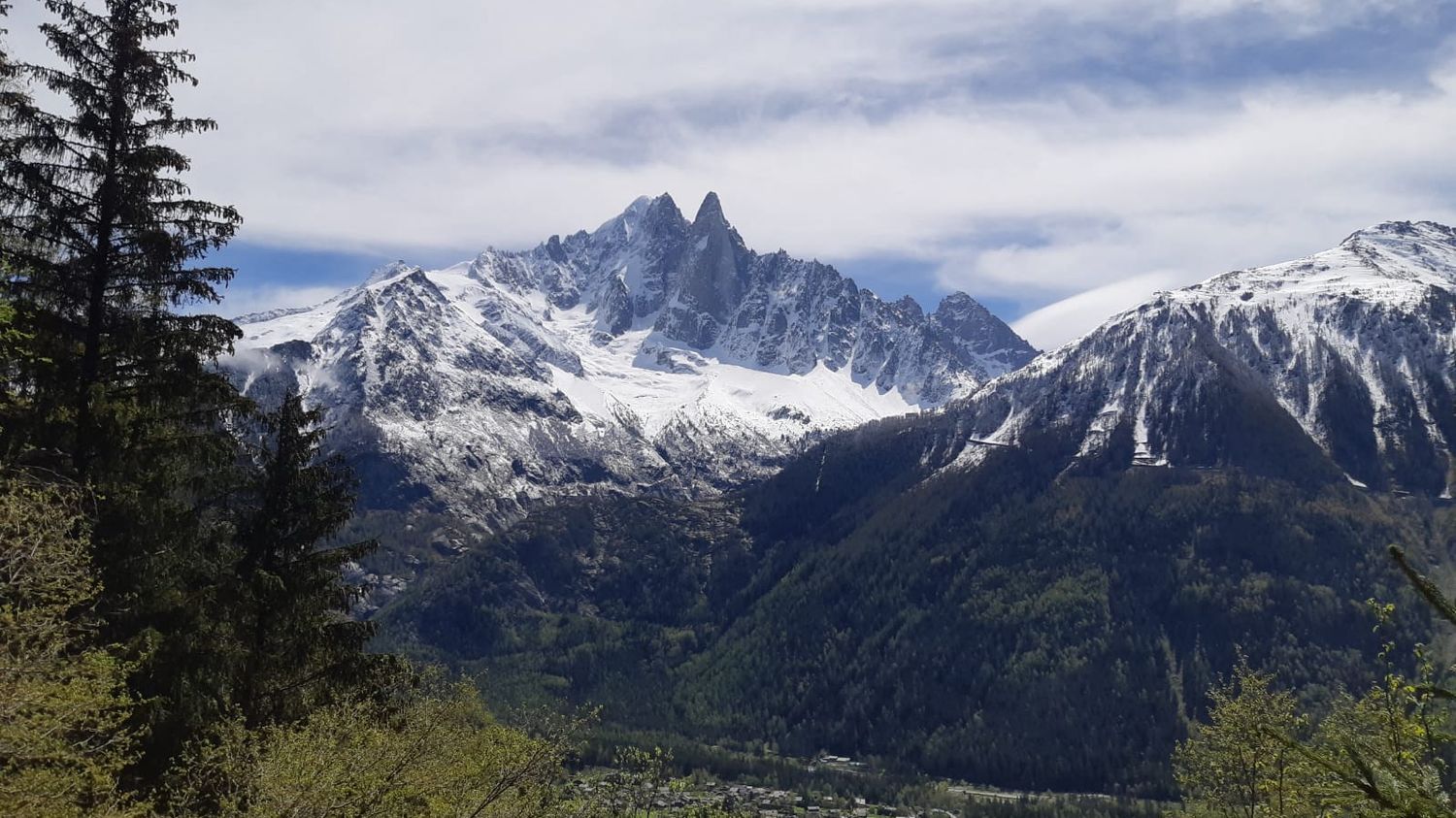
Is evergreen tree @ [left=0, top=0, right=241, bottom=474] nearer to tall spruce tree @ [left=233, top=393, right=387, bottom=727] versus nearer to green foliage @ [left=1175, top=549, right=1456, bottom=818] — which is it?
tall spruce tree @ [left=233, top=393, right=387, bottom=727]

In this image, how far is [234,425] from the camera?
119 feet

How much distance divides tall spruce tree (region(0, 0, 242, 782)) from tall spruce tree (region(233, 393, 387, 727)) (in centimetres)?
617

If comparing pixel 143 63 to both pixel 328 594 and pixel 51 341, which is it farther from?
pixel 328 594

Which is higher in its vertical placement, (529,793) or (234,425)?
(234,425)

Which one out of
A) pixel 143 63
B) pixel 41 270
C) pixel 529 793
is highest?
pixel 143 63

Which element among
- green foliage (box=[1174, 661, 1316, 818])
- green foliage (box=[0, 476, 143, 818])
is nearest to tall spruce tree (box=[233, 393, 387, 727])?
green foliage (box=[0, 476, 143, 818])

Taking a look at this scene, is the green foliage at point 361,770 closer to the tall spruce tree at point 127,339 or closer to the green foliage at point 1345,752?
the tall spruce tree at point 127,339

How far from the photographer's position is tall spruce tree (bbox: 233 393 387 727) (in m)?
39.7

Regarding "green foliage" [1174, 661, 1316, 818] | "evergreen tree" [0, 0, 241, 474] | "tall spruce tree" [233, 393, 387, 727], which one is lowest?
"green foliage" [1174, 661, 1316, 818]

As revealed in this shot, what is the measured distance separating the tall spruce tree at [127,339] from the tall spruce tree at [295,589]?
20.2 ft

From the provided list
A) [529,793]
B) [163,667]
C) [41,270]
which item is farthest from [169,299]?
[529,793]

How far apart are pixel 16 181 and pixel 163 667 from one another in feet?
49.8

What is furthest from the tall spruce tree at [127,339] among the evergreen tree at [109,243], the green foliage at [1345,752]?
the green foliage at [1345,752]

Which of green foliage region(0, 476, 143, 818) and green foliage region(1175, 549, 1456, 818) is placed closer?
green foliage region(1175, 549, 1456, 818)
